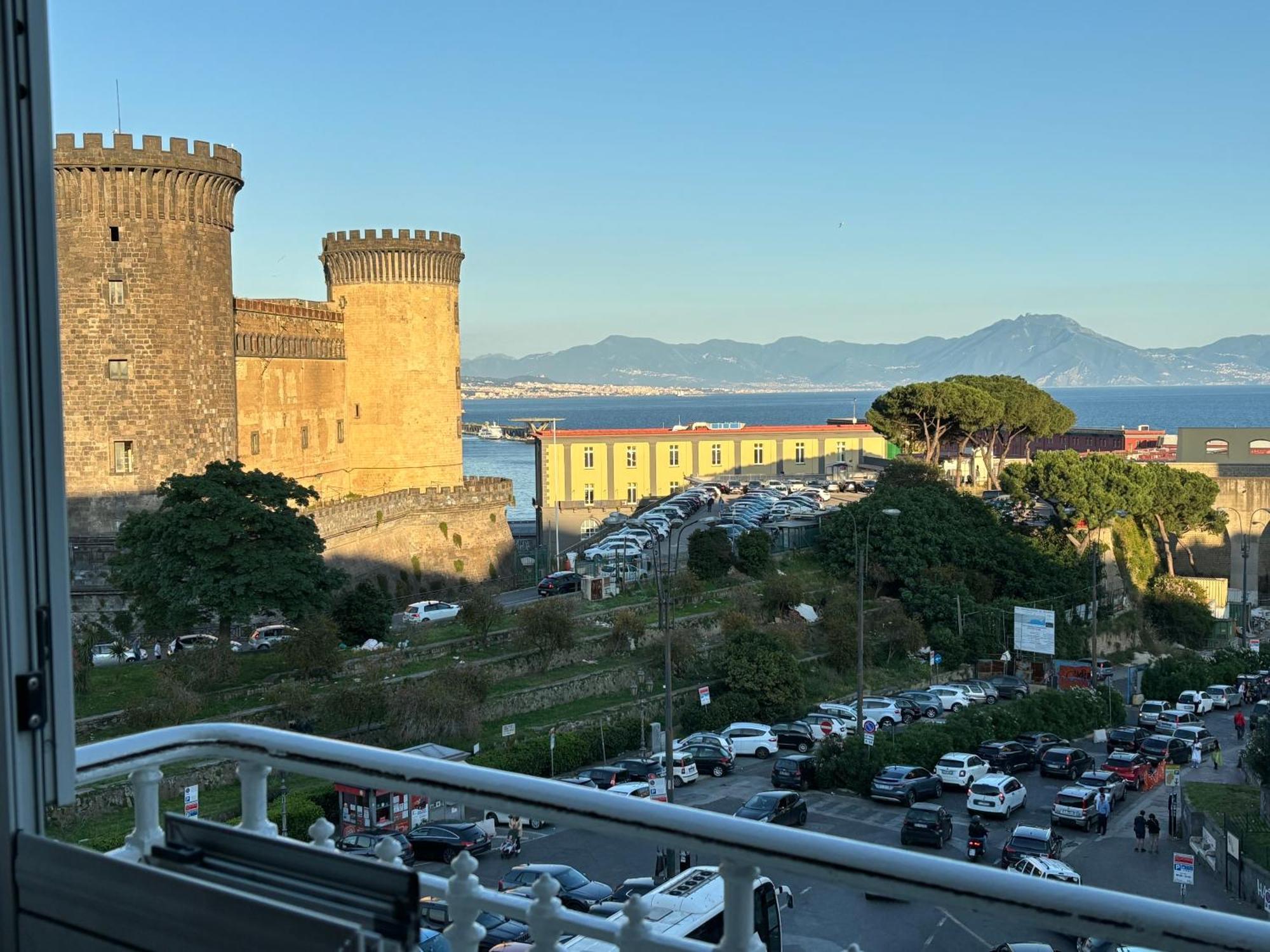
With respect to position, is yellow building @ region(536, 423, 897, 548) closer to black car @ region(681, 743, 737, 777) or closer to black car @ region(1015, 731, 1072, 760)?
black car @ region(1015, 731, 1072, 760)

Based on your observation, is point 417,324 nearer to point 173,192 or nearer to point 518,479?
point 173,192

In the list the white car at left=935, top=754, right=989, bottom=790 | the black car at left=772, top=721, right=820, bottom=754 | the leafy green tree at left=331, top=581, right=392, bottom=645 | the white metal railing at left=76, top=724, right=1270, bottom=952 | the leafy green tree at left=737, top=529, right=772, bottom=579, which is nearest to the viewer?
the white metal railing at left=76, top=724, right=1270, bottom=952

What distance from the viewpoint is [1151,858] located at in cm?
2095

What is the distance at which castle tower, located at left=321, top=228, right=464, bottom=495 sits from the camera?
45.4 m

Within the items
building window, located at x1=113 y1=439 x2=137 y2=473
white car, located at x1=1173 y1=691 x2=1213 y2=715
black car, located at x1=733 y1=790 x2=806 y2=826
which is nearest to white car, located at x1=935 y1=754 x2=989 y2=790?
black car, located at x1=733 y1=790 x2=806 y2=826

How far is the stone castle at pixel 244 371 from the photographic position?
1277 inches

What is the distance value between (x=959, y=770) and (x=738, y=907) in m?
23.9

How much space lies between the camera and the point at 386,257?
45.3 m

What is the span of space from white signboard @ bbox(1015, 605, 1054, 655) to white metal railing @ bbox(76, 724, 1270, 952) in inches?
1333

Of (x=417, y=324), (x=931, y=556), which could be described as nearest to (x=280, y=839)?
(x=931, y=556)

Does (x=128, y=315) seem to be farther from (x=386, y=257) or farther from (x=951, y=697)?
(x=951, y=697)

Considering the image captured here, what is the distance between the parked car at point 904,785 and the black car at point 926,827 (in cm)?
229

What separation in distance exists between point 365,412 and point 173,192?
14.0 m

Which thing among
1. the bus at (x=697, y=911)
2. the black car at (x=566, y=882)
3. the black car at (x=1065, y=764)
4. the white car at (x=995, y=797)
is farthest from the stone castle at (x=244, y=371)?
the bus at (x=697, y=911)
